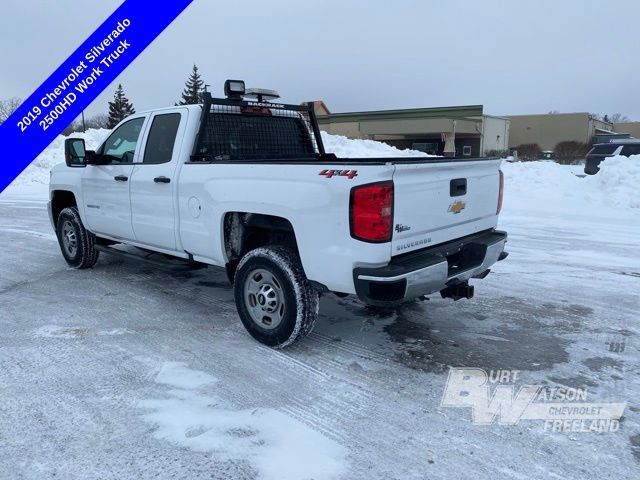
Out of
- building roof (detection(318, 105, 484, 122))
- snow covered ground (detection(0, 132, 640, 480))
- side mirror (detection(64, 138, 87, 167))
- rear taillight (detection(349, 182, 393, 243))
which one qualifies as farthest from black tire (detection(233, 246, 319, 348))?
building roof (detection(318, 105, 484, 122))

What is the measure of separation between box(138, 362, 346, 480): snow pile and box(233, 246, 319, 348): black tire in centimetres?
74

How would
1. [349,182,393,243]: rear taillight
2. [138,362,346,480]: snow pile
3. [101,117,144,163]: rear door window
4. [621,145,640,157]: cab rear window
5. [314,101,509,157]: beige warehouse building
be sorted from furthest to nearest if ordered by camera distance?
[314,101,509,157]: beige warehouse building, [621,145,640,157]: cab rear window, [101,117,144,163]: rear door window, [349,182,393,243]: rear taillight, [138,362,346,480]: snow pile

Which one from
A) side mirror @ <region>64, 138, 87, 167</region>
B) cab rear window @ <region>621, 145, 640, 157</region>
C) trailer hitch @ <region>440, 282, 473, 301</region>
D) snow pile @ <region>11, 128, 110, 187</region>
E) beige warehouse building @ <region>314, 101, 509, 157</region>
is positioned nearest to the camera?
trailer hitch @ <region>440, 282, 473, 301</region>

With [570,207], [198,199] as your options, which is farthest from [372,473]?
[570,207]

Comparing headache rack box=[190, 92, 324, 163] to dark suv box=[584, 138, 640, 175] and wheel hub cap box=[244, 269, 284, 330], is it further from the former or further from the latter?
dark suv box=[584, 138, 640, 175]

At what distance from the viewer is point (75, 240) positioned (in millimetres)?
6773

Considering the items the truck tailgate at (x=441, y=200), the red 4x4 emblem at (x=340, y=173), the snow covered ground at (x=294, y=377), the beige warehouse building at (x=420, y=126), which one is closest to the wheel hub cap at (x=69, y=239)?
the snow covered ground at (x=294, y=377)

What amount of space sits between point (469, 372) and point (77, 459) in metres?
2.70

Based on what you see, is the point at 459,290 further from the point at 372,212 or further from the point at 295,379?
the point at 295,379

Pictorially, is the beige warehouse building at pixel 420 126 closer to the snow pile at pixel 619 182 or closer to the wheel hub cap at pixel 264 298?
the snow pile at pixel 619 182

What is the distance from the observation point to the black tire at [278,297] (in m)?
3.91

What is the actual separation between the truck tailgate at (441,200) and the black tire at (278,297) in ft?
2.79

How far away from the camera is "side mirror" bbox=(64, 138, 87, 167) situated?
234 inches

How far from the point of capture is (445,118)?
4616 centimetres
